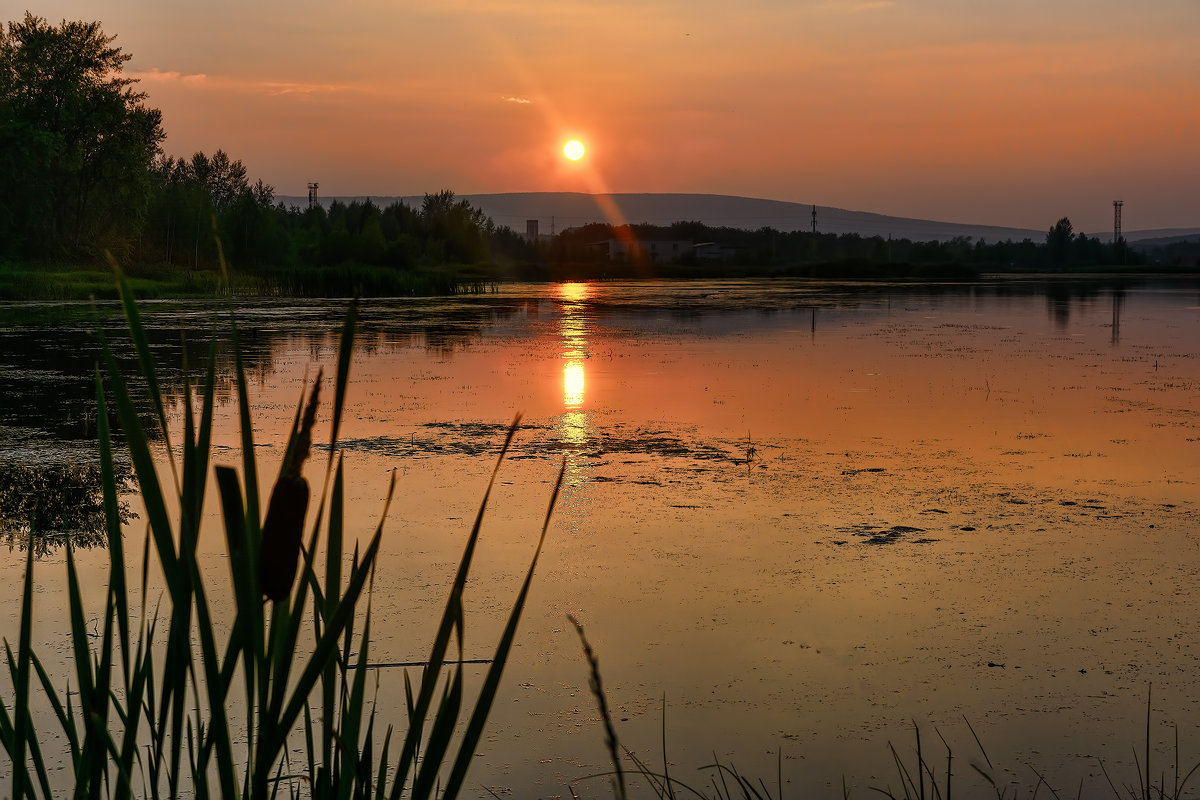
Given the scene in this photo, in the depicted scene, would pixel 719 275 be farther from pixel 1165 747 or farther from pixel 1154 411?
pixel 1165 747

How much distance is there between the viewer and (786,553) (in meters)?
5.54

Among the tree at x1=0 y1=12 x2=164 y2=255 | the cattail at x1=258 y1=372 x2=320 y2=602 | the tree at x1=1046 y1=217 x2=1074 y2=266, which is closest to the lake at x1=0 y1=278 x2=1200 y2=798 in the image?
the cattail at x1=258 y1=372 x2=320 y2=602

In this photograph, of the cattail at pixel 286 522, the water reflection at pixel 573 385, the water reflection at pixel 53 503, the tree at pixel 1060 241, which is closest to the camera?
the cattail at pixel 286 522

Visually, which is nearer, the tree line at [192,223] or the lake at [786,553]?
the lake at [786,553]

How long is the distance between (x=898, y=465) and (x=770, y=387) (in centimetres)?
453

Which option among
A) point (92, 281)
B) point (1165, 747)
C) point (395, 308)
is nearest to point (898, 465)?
point (1165, 747)

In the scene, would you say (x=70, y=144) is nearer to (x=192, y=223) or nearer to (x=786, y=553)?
(x=192, y=223)

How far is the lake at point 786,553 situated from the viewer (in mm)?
3547

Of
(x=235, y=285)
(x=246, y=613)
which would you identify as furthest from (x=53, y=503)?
(x=235, y=285)

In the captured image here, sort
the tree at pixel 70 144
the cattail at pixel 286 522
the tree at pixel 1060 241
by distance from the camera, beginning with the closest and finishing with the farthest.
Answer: the cattail at pixel 286 522, the tree at pixel 70 144, the tree at pixel 1060 241

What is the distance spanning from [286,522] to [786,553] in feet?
15.6

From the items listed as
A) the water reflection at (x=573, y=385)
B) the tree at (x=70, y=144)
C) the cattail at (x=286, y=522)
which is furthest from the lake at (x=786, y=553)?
the tree at (x=70, y=144)

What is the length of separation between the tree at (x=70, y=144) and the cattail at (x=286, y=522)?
5066 cm

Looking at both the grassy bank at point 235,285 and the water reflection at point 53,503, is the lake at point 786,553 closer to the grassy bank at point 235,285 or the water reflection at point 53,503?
the water reflection at point 53,503
